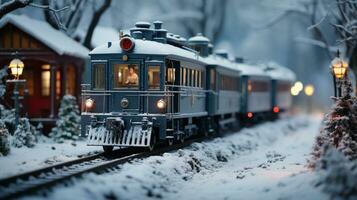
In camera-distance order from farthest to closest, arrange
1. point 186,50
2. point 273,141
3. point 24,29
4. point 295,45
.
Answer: point 295,45 → point 273,141 → point 24,29 → point 186,50

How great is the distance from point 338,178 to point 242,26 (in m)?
69.1

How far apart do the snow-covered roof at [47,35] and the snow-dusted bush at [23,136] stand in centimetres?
616

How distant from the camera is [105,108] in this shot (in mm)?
18922

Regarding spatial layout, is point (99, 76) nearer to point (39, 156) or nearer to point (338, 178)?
point (39, 156)

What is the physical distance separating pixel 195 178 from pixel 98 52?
549 centimetres

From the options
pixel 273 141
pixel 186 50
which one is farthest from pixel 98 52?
pixel 273 141

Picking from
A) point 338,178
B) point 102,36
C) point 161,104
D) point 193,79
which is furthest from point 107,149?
point 102,36

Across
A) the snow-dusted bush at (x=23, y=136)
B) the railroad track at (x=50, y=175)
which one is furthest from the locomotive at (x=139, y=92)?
the snow-dusted bush at (x=23, y=136)

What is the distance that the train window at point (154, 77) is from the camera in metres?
18.7

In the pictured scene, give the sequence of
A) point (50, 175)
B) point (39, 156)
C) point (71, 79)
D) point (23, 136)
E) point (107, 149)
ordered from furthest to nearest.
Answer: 1. point (71, 79)
2. point (23, 136)
3. point (107, 149)
4. point (39, 156)
5. point (50, 175)

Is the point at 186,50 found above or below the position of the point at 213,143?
above

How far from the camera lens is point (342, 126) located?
1617cm

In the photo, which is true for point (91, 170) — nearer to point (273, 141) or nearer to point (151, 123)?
point (151, 123)

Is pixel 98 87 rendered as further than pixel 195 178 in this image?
Yes
